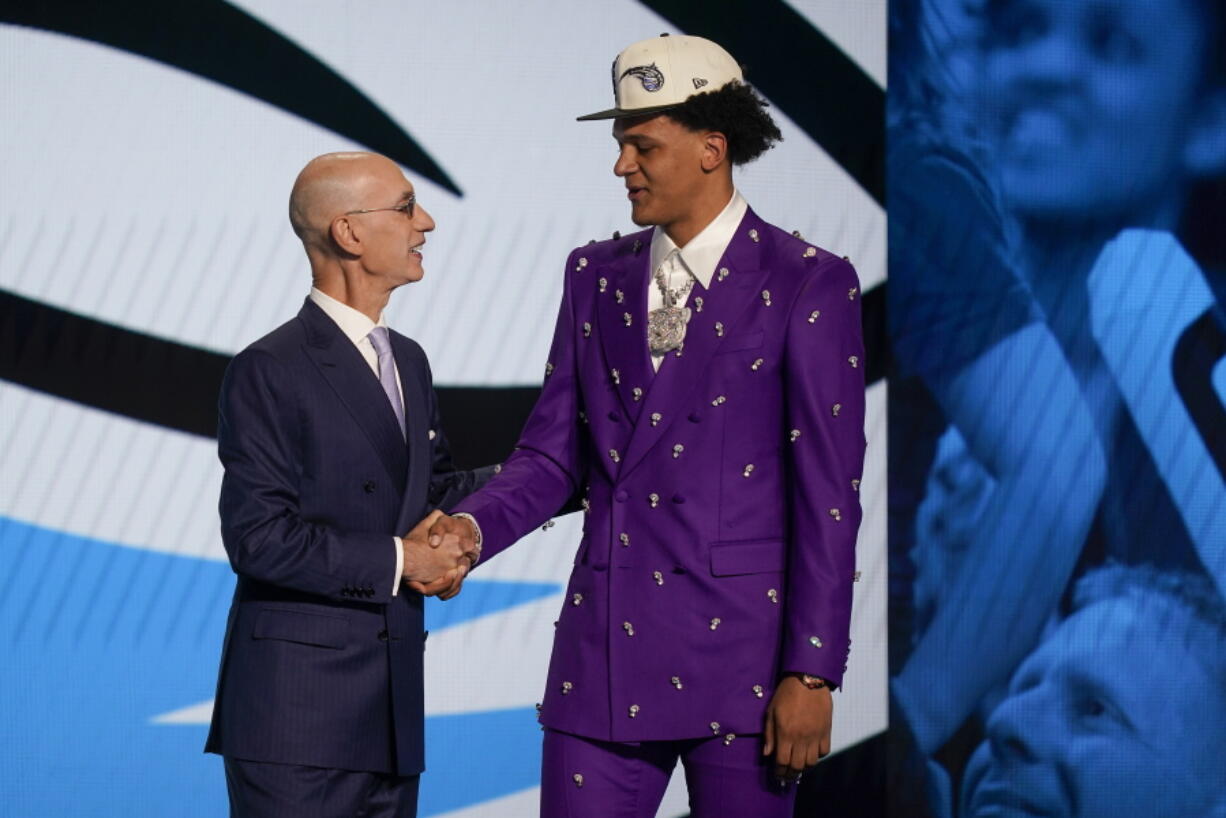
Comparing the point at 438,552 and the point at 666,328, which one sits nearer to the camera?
the point at 666,328

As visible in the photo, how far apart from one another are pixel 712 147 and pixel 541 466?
→ 531mm

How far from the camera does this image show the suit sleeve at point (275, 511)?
233 centimetres

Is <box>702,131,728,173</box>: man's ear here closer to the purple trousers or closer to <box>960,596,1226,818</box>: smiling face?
the purple trousers

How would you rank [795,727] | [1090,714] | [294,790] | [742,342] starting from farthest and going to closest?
1. [1090,714]
2. [294,790]
3. [742,342]
4. [795,727]

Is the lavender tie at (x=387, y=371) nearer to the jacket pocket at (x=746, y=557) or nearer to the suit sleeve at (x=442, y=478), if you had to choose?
the suit sleeve at (x=442, y=478)

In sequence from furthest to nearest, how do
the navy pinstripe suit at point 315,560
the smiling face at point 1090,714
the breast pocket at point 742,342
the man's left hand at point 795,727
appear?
1. the smiling face at point 1090,714
2. the navy pinstripe suit at point 315,560
3. the breast pocket at point 742,342
4. the man's left hand at point 795,727

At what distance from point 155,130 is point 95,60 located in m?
0.22

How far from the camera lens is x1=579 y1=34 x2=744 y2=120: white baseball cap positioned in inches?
91.7

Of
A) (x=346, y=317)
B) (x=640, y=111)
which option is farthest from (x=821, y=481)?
(x=346, y=317)

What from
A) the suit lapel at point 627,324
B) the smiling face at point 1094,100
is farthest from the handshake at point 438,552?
the smiling face at point 1094,100

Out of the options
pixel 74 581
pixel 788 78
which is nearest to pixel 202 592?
pixel 74 581

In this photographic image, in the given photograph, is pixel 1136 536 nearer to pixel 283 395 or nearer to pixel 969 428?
pixel 969 428

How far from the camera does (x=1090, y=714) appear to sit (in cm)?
412

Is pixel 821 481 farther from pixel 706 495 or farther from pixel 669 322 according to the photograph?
pixel 669 322
